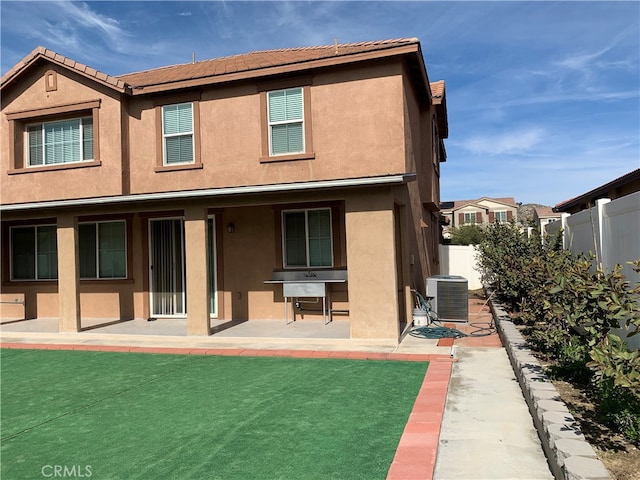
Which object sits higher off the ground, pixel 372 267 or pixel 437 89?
pixel 437 89

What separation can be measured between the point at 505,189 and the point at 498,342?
178ft

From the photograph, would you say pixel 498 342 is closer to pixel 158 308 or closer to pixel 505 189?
pixel 158 308

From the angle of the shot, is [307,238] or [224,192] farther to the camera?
[307,238]

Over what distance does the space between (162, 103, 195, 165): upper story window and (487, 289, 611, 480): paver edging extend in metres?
8.74

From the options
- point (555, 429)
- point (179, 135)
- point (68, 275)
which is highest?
point (179, 135)

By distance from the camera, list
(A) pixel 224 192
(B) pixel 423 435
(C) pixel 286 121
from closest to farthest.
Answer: (B) pixel 423 435
(A) pixel 224 192
(C) pixel 286 121

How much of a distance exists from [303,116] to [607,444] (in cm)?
852

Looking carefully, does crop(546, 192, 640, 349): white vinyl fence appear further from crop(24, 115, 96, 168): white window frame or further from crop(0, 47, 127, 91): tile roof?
crop(24, 115, 96, 168): white window frame

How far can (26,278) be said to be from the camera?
1446 centimetres

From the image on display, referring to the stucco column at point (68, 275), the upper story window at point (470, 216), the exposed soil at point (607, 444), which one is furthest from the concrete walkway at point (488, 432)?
the upper story window at point (470, 216)

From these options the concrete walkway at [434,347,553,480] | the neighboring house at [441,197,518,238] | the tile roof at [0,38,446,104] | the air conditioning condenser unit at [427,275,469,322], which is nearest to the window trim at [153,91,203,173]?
the tile roof at [0,38,446,104]
